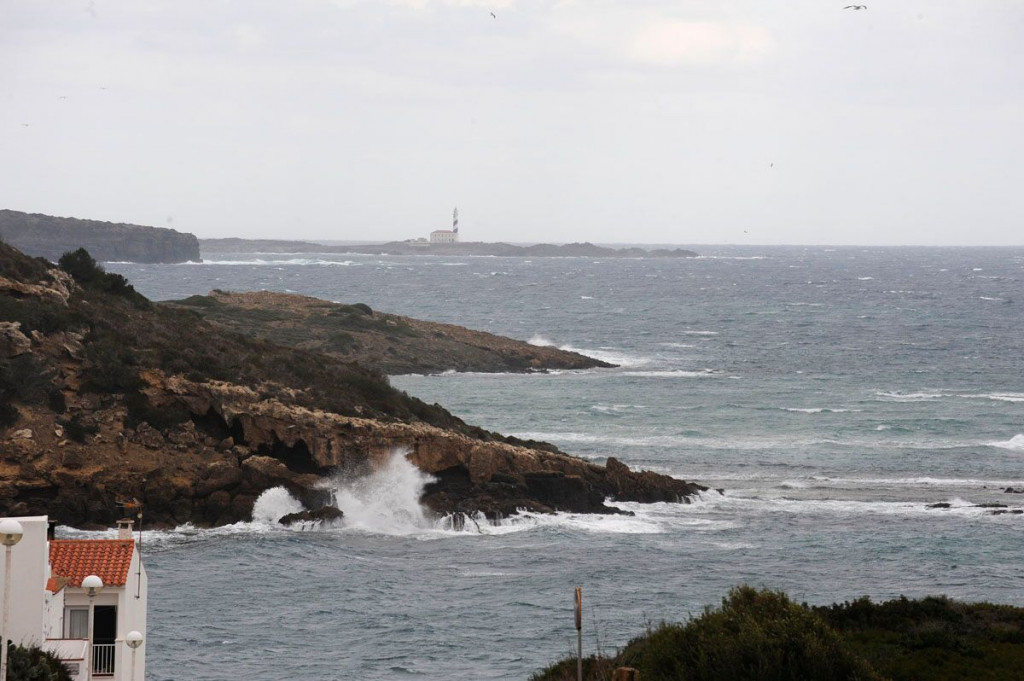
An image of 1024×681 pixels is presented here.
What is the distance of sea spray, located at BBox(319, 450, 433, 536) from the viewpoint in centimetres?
4059

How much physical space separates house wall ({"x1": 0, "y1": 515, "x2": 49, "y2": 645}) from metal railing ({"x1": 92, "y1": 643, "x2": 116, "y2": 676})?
1.54 m

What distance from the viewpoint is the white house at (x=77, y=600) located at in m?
19.1

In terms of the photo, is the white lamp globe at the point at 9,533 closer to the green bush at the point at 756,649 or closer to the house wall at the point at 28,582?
the house wall at the point at 28,582

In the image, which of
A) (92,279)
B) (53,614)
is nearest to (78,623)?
(53,614)

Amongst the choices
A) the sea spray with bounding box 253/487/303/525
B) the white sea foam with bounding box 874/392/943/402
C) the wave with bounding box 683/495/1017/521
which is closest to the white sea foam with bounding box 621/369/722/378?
the white sea foam with bounding box 874/392/943/402

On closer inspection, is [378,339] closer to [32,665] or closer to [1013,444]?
[1013,444]

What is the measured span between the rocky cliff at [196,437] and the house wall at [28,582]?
17957mm

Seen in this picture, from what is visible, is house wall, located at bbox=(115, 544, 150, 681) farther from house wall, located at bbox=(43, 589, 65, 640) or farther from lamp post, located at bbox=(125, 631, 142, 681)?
house wall, located at bbox=(43, 589, 65, 640)

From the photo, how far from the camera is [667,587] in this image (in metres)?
33.7

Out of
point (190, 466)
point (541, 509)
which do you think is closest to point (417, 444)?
point (541, 509)

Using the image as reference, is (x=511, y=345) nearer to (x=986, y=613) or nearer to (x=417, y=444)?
(x=417, y=444)

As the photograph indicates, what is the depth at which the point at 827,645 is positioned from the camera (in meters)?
18.8

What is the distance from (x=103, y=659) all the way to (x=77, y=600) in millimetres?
990

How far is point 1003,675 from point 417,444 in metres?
24.6
